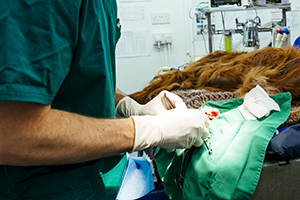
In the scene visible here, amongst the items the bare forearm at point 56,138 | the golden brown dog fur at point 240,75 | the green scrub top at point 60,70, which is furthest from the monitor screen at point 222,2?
the bare forearm at point 56,138

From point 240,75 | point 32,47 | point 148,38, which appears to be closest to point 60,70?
point 32,47

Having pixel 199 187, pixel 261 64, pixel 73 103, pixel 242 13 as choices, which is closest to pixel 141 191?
pixel 199 187

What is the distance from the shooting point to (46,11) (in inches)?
17.8

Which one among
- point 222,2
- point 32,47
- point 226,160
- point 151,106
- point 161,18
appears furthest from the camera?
point 161,18

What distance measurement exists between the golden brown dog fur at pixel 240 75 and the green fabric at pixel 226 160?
8.1 inches

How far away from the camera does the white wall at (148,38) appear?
324 cm

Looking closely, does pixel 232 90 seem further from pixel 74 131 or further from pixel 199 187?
pixel 74 131

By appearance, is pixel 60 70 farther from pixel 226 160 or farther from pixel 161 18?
pixel 161 18

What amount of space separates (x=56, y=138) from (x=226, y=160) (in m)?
0.46

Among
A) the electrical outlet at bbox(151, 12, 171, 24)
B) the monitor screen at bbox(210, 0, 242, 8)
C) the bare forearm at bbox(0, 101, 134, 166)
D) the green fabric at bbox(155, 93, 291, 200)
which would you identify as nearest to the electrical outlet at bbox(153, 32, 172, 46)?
the electrical outlet at bbox(151, 12, 171, 24)

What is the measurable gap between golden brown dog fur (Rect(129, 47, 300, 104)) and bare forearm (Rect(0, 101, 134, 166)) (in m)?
0.68

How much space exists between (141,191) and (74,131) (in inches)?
20.0

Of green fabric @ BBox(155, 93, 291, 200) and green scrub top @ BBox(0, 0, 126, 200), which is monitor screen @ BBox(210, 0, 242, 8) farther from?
green scrub top @ BBox(0, 0, 126, 200)

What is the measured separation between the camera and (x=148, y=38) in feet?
10.8
